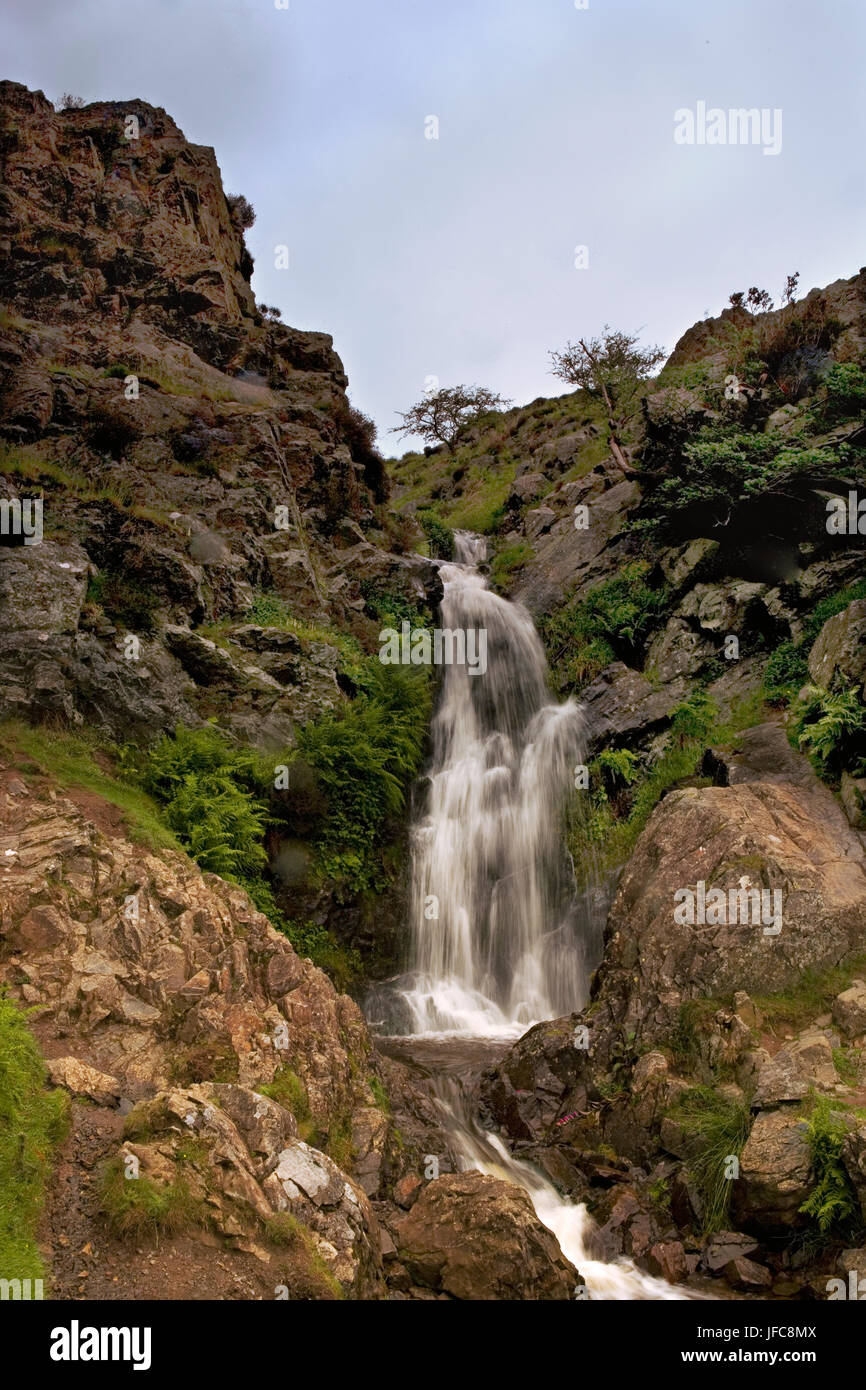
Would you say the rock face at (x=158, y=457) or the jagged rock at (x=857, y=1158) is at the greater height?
the rock face at (x=158, y=457)

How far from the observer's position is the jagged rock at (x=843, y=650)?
13156 mm

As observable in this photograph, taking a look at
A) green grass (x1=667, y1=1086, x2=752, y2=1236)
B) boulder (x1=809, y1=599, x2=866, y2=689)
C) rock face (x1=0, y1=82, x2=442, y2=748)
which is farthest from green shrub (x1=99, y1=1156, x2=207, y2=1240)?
boulder (x1=809, y1=599, x2=866, y2=689)

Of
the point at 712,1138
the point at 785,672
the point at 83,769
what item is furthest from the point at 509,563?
the point at 712,1138

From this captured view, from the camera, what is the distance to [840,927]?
10039 mm

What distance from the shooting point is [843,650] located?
1363 centimetres

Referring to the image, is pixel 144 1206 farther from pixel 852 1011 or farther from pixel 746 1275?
pixel 852 1011

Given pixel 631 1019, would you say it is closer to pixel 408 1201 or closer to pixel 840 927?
pixel 840 927

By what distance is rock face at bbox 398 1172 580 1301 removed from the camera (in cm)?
643

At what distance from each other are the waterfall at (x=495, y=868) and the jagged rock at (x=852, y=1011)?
5.21 metres

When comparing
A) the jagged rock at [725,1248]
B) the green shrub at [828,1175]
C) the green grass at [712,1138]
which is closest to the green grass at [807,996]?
the green grass at [712,1138]

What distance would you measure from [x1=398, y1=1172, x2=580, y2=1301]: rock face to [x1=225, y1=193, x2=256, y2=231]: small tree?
35.1m

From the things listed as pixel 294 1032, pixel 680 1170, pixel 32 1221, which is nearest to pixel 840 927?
pixel 680 1170

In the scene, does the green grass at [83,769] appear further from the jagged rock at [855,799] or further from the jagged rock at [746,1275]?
the jagged rock at [855,799]

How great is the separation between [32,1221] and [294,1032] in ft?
12.5
